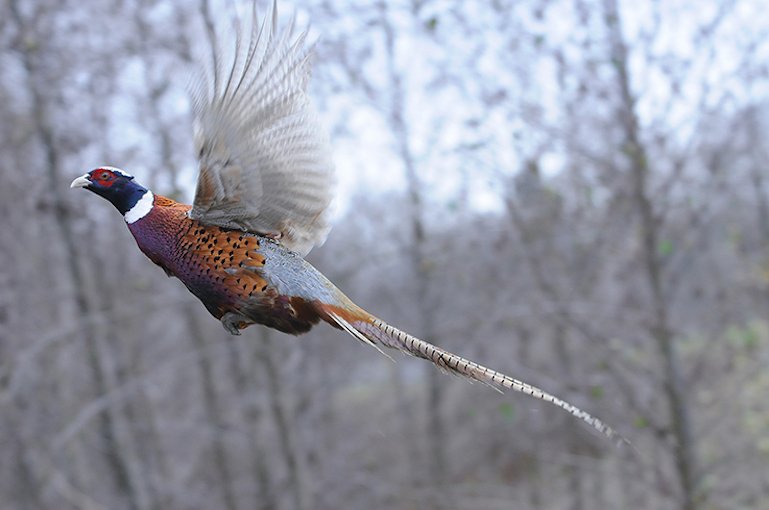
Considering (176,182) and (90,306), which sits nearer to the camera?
(176,182)

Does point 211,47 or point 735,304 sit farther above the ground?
point 735,304

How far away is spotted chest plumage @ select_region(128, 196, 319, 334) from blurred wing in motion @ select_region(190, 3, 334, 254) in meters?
0.07

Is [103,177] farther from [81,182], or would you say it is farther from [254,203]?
[254,203]

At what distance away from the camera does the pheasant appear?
68.7 inches

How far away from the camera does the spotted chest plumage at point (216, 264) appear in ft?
5.71

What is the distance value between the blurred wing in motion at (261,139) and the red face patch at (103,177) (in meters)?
0.27

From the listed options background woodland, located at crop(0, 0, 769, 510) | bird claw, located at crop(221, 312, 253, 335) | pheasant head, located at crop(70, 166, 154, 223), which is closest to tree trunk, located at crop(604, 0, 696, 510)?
background woodland, located at crop(0, 0, 769, 510)

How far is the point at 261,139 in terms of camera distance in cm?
190

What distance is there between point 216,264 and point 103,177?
A: 17.7 inches

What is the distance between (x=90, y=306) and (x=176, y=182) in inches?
109

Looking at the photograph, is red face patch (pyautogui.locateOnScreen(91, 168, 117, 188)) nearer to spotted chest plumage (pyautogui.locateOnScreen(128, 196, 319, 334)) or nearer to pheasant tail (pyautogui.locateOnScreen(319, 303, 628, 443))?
spotted chest plumage (pyautogui.locateOnScreen(128, 196, 319, 334))

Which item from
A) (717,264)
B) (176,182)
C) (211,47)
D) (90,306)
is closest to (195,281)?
(211,47)

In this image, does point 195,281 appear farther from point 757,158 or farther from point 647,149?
point 757,158

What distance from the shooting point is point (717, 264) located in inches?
311
